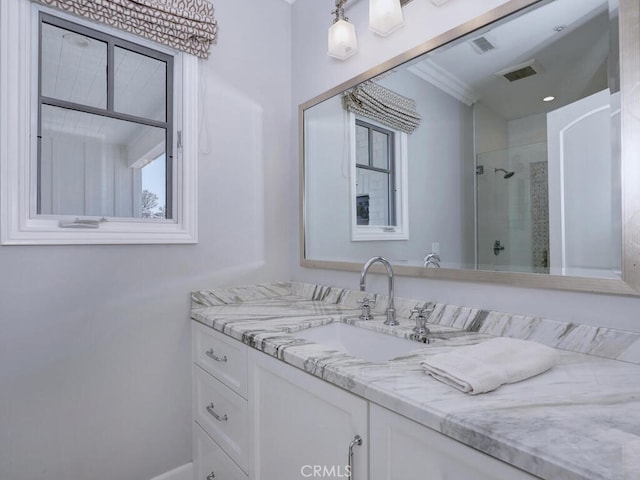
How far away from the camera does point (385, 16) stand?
4.64ft

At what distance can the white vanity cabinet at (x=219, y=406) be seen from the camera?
132 centimetres

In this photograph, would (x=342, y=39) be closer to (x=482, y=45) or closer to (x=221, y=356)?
(x=482, y=45)

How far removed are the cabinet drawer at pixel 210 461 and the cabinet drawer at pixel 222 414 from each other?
3 cm

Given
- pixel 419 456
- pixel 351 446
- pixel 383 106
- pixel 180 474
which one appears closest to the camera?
pixel 419 456

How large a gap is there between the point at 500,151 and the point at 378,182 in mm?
548

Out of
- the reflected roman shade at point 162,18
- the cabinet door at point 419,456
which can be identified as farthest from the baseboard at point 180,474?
the reflected roman shade at point 162,18

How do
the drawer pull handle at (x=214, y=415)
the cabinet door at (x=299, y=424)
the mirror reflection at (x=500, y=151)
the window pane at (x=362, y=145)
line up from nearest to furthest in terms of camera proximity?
the cabinet door at (x=299, y=424), the mirror reflection at (x=500, y=151), the drawer pull handle at (x=214, y=415), the window pane at (x=362, y=145)

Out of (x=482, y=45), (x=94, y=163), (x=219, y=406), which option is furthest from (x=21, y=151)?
(x=482, y=45)

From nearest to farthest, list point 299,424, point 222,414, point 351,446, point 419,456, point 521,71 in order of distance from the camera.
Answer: point 419,456 < point 351,446 < point 299,424 < point 521,71 < point 222,414

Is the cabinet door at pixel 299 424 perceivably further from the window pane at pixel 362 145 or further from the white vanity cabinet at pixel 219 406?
the window pane at pixel 362 145

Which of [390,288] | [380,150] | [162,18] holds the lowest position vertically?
[390,288]

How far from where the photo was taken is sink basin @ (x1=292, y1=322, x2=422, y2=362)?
1.27m

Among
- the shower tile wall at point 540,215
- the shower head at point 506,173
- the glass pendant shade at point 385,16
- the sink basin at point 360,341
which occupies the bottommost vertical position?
the sink basin at point 360,341

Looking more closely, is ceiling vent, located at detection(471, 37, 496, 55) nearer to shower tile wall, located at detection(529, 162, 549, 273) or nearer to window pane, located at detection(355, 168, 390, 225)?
shower tile wall, located at detection(529, 162, 549, 273)
